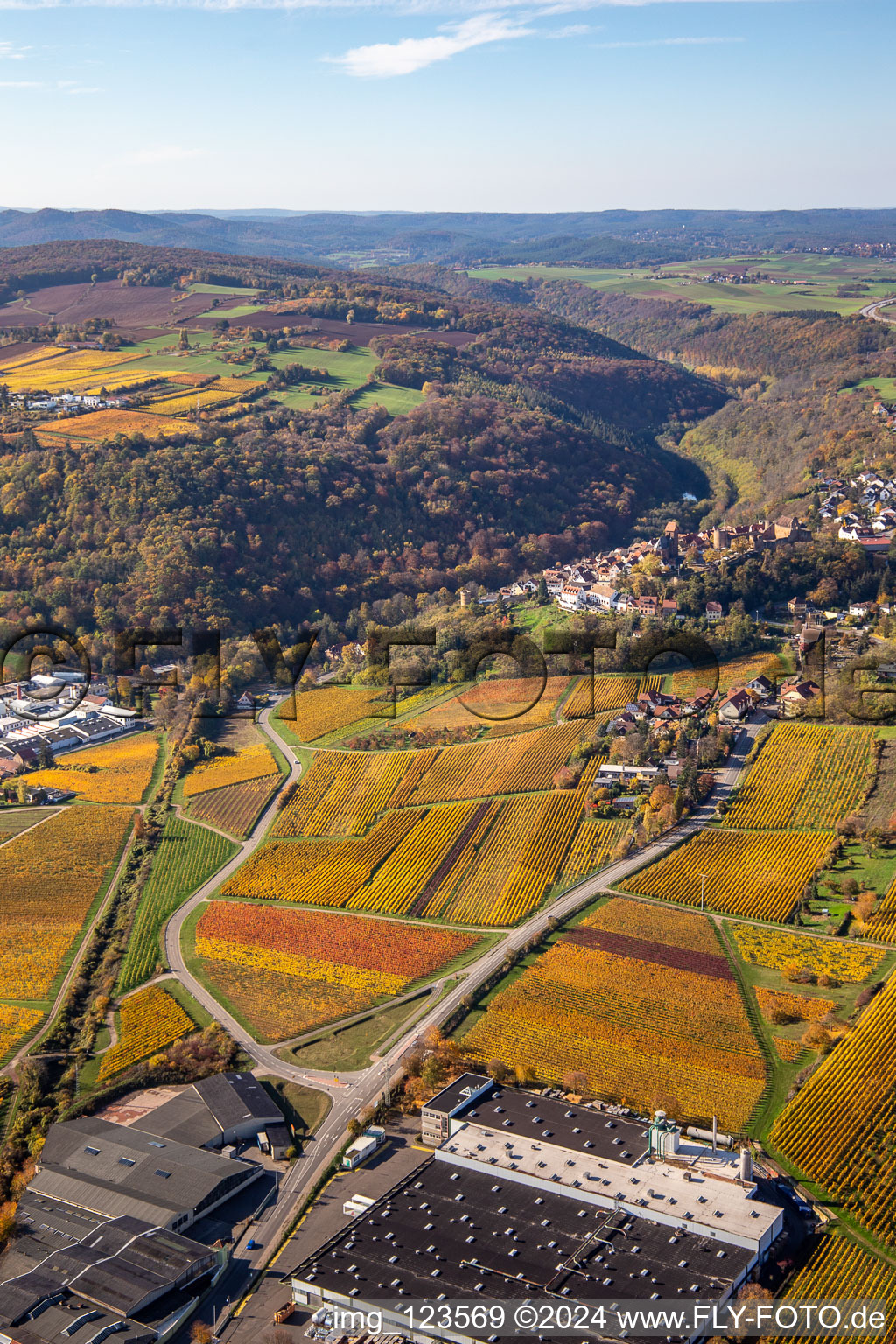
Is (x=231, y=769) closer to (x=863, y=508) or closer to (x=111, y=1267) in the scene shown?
(x=111, y=1267)

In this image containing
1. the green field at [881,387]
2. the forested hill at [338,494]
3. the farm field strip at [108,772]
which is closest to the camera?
the farm field strip at [108,772]

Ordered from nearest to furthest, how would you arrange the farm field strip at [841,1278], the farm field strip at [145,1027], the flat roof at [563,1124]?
the farm field strip at [841,1278], the flat roof at [563,1124], the farm field strip at [145,1027]

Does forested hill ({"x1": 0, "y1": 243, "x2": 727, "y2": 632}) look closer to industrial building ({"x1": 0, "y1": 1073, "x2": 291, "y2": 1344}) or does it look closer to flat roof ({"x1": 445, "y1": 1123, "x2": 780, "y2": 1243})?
industrial building ({"x1": 0, "y1": 1073, "x2": 291, "y2": 1344})

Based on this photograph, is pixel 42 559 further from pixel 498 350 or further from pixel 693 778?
pixel 498 350

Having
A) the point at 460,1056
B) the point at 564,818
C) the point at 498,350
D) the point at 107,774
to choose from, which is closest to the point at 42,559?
the point at 107,774

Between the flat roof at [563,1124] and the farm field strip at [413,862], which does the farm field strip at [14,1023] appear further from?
the flat roof at [563,1124]

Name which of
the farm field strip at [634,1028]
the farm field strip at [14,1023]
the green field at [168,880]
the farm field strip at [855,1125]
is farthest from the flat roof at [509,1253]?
the green field at [168,880]
